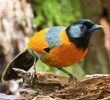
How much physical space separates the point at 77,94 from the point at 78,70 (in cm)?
295

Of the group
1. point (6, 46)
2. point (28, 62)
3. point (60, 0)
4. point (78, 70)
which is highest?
point (60, 0)

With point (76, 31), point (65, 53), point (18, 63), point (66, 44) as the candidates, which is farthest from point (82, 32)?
point (18, 63)

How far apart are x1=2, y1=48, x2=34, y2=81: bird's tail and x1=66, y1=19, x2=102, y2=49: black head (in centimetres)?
107

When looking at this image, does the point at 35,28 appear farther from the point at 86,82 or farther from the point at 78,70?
the point at 86,82

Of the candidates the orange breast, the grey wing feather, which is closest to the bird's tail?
the grey wing feather

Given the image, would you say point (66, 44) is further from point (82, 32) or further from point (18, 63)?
point (18, 63)

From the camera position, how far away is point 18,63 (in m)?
3.70

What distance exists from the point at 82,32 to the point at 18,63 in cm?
141

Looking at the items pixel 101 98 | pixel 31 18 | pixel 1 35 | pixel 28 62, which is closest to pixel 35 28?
pixel 31 18

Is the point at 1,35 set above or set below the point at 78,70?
above

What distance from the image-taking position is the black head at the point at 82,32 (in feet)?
9.59

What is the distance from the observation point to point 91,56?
6.41m

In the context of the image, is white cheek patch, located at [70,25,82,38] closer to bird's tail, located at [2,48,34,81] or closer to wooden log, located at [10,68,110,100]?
wooden log, located at [10,68,110,100]

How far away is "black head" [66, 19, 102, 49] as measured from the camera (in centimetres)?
292
